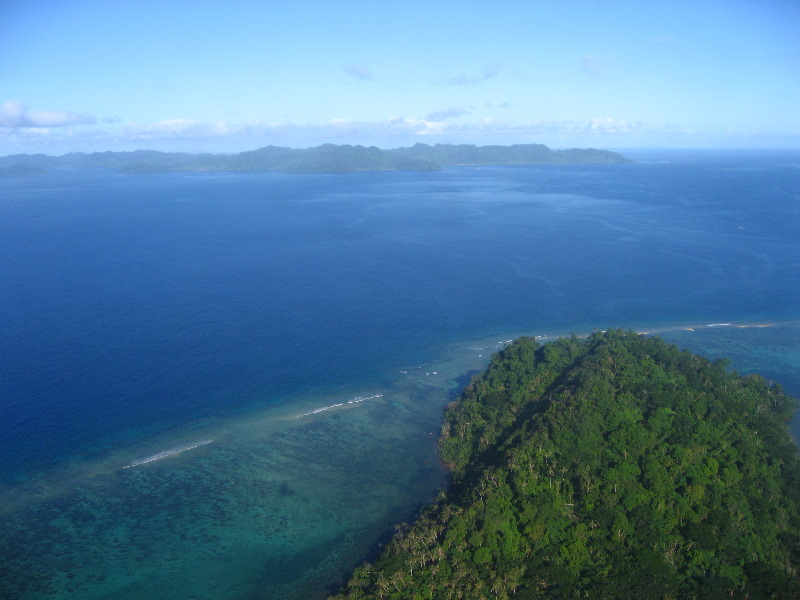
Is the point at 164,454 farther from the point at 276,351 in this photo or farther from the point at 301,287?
the point at 301,287

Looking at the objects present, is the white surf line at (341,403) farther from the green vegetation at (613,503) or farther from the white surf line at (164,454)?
the green vegetation at (613,503)

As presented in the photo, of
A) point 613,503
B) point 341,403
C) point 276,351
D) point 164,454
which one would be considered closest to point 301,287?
point 276,351

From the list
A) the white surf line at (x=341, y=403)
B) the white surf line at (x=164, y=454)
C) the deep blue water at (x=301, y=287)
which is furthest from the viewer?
the deep blue water at (x=301, y=287)

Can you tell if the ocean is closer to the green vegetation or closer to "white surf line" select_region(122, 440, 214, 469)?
"white surf line" select_region(122, 440, 214, 469)

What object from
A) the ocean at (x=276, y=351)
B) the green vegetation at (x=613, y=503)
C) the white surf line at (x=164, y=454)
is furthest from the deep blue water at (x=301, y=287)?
the green vegetation at (x=613, y=503)

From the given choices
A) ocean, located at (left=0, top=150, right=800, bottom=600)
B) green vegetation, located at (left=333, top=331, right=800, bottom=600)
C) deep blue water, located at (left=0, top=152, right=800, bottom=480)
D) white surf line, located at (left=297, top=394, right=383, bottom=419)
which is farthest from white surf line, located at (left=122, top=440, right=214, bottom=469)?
green vegetation, located at (left=333, top=331, right=800, bottom=600)

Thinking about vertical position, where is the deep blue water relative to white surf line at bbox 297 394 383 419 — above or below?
above

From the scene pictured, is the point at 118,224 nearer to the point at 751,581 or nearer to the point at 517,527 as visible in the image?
the point at 517,527
